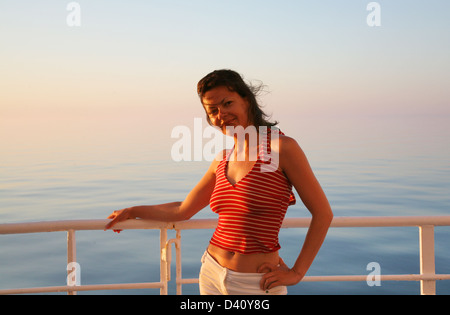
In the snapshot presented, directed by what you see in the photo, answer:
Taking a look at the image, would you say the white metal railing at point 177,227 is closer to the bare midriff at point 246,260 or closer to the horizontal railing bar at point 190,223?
the horizontal railing bar at point 190,223

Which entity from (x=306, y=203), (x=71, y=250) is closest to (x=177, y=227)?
(x=71, y=250)

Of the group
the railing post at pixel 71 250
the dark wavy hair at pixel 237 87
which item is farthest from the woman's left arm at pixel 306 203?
the railing post at pixel 71 250

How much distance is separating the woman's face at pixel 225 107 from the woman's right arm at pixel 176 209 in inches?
13.7

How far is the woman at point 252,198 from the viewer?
170 centimetres

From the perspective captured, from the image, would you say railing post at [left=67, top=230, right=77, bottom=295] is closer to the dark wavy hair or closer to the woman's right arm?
the woman's right arm

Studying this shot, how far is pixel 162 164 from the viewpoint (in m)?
25.4

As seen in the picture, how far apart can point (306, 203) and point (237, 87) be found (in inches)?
21.1

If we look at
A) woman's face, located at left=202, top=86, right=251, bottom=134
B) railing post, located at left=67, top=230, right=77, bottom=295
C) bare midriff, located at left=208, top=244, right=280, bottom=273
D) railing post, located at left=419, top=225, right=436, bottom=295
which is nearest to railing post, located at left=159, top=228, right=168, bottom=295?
railing post, located at left=67, top=230, right=77, bottom=295

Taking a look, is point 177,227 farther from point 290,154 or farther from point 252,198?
point 290,154

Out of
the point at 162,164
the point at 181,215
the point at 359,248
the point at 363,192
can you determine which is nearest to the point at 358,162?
the point at 363,192

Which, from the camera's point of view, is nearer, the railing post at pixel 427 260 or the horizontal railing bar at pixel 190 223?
the horizontal railing bar at pixel 190 223

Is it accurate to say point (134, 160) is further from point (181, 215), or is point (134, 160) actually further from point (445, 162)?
point (181, 215)

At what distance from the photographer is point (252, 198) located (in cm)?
172

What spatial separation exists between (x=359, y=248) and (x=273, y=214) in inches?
401
